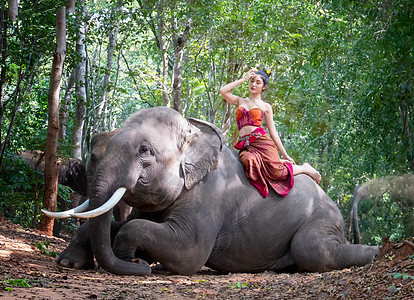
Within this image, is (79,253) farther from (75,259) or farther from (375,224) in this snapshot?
(375,224)

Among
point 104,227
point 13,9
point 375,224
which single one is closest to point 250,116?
point 104,227

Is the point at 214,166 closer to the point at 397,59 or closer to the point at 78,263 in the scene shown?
the point at 78,263

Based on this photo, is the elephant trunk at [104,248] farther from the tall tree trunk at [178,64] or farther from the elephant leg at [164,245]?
the tall tree trunk at [178,64]

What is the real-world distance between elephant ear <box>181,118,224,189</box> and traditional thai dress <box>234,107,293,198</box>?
0.46 meters

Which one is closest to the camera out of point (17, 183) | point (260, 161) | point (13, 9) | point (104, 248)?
point (104, 248)

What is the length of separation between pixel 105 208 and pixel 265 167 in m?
2.52

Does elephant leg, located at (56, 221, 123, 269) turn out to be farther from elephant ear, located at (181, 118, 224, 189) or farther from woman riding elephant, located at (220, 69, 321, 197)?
woman riding elephant, located at (220, 69, 321, 197)

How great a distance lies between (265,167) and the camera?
8094mm

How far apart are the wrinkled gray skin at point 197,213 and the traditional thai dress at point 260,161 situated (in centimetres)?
11

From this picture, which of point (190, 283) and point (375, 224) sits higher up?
point (375, 224)

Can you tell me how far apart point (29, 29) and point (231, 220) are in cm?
514

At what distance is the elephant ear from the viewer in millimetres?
7531

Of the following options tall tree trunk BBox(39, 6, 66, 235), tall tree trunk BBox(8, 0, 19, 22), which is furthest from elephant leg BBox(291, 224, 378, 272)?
tall tree trunk BBox(8, 0, 19, 22)

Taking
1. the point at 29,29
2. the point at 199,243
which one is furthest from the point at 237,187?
the point at 29,29
